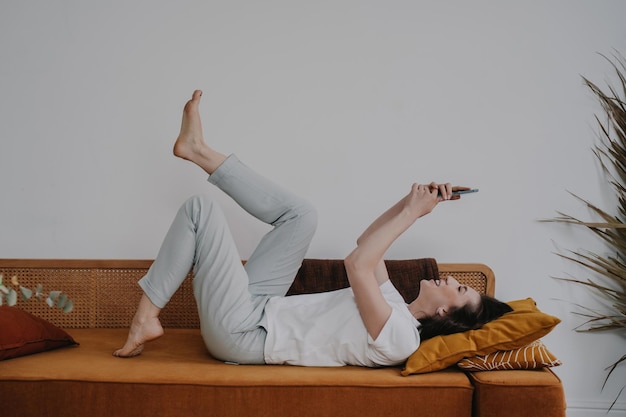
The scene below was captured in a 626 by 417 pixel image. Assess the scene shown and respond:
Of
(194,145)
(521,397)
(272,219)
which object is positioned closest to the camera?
(521,397)

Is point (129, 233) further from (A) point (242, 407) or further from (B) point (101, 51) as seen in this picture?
(A) point (242, 407)

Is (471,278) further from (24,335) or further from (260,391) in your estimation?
(24,335)

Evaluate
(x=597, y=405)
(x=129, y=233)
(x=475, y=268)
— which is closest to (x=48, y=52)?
(x=129, y=233)

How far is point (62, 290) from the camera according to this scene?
2.69 metres

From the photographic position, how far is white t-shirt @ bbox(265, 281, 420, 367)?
76.4 inches

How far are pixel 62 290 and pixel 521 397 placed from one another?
6.52 ft

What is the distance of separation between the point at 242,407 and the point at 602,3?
7.79 feet

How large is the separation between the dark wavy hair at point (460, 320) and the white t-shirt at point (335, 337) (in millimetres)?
52

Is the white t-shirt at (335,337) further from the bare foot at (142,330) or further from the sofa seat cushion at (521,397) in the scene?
the bare foot at (142,330)

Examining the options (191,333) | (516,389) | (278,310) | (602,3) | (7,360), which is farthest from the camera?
(602,3)

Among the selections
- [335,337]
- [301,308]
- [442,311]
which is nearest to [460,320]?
[442,311]

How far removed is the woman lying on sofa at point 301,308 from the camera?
77.8 inches

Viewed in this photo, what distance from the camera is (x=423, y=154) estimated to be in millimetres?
2756

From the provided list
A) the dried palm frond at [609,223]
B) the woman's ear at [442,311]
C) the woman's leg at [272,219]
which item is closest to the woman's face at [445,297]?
the woman's ear at [442,311]
